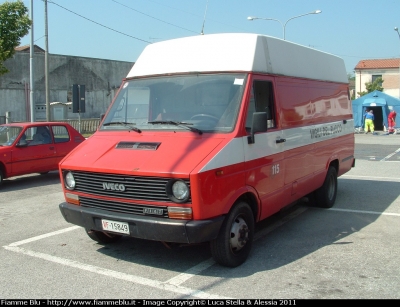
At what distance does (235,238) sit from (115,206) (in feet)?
4.63

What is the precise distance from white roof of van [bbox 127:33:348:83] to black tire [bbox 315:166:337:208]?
2.30 m

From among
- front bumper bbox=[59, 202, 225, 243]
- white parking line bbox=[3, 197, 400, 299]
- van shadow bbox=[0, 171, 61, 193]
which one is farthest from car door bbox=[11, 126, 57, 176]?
front bumper bbox=[59, 202, 225, 243]

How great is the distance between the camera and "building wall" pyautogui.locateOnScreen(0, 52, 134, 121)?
111 ft

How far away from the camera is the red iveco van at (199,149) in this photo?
15.4 feet

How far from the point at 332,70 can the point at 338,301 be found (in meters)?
5.40

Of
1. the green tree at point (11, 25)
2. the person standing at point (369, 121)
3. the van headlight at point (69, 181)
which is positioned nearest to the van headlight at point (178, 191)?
the van headlight at point (69, 181)

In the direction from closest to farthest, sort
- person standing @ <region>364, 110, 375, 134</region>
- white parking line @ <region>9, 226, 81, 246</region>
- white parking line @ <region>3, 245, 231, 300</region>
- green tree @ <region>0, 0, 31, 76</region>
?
white parking line @ <region>3, 245, 231, 300</region> < white parking line @ <region>9, 226, 81, 246</region> < green tree @ <region>0, 0, 31, 76</region> < person standing @ <region>364, 110, 375, 134</region>

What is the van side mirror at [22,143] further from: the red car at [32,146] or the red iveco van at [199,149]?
the red iveco van at [199,149]

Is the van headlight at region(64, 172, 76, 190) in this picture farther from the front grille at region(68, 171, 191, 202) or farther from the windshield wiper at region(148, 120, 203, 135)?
the windshield wiper at region(148, 120, 203, 135)

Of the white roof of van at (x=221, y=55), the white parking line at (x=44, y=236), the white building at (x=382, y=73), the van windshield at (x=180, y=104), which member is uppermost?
the white building at (x=382, y=73)

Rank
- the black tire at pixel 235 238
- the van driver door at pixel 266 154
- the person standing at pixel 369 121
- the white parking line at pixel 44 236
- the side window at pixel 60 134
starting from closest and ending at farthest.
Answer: the black tire at pixel 235 238 → the van driver door at pixel 266 154 → the white parking line at pixel 44 236 → the side window at pixel 60 134 → the person standing at pixel 369 121

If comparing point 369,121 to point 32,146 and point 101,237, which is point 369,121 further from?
point 101,237

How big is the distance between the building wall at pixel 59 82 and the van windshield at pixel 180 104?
86.9 feet

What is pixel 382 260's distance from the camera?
17.8ft
